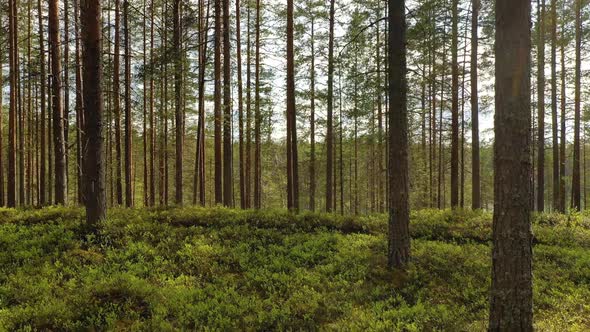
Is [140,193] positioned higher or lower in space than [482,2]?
lower

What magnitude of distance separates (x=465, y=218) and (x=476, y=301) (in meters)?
7.11

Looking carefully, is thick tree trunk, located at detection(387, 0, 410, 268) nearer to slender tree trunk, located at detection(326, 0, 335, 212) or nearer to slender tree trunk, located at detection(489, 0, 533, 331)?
slender tree trunk, located at detection(489, 0, 533, 331)

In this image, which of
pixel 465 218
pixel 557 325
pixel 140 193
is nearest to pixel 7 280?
pixel 557 325

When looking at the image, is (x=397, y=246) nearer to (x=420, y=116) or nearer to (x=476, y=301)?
(x=476, y=301)

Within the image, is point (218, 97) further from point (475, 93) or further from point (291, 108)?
point (475, 93)

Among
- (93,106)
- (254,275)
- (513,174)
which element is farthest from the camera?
(93,106)

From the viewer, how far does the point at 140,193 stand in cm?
3709

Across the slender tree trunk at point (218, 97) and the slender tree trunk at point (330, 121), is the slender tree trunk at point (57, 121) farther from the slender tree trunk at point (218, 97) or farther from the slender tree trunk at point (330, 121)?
the slender tree trunk at point (330, 121)

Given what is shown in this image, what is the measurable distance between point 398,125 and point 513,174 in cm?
373

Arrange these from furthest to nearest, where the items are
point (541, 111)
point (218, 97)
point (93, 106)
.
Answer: point (541, 111) < point (218, 97) < point (93, 106)

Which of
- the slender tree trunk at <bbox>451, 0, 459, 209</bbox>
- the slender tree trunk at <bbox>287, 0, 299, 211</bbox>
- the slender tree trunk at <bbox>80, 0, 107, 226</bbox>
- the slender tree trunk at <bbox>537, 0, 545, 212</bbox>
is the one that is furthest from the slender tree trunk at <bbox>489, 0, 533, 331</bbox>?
the slender tree trunk at <bbox>537, 0, 545, 212</bbox>

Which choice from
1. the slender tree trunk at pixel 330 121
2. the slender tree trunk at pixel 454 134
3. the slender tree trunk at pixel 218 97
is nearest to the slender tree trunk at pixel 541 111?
the slender tree trunk at pixel 454 134

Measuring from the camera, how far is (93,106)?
920cm

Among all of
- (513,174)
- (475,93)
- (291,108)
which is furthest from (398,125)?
(475,93)
